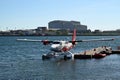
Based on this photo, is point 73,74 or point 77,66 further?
point 77,66

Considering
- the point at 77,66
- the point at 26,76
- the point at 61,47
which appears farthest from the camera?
the point at 61,47

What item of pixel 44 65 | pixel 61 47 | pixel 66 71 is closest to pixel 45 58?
pixel 61 47

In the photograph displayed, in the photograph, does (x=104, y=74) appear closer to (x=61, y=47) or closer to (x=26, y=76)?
(x=26, y=76)

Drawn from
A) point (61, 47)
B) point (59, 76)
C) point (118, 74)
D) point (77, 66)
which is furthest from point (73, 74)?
point (61, 47)

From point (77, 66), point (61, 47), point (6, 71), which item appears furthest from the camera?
point (61, 47)

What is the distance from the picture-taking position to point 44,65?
4747cm

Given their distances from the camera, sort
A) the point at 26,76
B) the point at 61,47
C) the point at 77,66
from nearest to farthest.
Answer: the point at 26,76
the point at 77,66
the point at 61,47

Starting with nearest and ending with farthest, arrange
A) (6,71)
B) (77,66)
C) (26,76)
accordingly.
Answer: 1. (26,76)
2. (6,71)
3. (77,66)

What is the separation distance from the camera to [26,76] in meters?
37.1

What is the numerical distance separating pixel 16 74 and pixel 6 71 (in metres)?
2.87

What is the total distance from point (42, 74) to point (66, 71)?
4.01 metres

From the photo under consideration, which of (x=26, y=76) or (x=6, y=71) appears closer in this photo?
(x=26, y=76)

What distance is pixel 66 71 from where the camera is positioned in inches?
1645

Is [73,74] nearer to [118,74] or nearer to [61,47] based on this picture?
[118,74]
